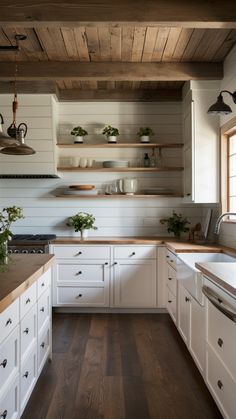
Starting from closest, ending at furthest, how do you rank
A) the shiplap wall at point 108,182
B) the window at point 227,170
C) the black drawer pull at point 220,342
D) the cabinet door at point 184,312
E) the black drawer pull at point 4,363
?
the black drawer pull at point 4,363
the black drawer pull at point 220,342
the cabinet door at point 184,312
the window at point 227,170
the shiplap wall at point 108,182

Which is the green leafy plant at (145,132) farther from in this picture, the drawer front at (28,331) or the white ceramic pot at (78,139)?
the drawer front at (28,331)

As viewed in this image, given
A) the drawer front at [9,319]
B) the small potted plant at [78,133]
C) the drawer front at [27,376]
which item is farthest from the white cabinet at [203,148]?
the drawer front at [9,319]

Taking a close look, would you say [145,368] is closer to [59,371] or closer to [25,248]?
[59,371]

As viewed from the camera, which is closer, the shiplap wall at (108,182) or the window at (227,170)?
the window at (227,170)

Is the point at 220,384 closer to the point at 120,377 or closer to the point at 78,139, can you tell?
the point at 120,377

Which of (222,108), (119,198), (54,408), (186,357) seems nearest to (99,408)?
(54,408)

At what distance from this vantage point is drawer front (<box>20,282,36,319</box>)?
1873mm

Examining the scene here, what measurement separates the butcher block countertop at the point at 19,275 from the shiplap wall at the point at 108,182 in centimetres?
183

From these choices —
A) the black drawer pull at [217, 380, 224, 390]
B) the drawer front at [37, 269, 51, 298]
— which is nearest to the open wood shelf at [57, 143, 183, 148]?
the drawer front at [37, 269, 51, 298]

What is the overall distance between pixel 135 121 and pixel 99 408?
11.0 ft

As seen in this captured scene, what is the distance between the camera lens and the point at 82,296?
→ 154 inches

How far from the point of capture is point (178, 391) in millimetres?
2324

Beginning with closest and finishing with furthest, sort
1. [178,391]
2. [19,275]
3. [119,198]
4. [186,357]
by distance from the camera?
[19,275] < [178,391] < [186,357] < [119,198]

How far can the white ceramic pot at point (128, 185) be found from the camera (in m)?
4.21
